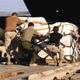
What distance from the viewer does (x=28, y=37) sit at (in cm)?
1281

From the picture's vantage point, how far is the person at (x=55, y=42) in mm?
12993

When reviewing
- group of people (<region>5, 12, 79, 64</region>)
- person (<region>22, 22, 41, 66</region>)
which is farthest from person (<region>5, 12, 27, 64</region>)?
person (<region>22, 22, 41, 66</region>)

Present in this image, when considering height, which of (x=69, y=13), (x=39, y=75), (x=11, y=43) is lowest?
(x=39, y=75)

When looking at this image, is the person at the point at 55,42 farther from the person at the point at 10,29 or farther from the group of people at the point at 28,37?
the person at the point at 10,29

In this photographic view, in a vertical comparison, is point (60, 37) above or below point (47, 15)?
below

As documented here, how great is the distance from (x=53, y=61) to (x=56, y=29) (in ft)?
3.07

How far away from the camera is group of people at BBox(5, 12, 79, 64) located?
12766 millimetres

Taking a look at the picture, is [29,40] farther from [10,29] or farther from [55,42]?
[10,29]

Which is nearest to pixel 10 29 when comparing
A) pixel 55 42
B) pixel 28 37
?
pixel 28 37

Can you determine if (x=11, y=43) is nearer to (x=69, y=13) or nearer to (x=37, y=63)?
(x=37, y=63)

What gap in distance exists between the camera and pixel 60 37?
13602 millimetres

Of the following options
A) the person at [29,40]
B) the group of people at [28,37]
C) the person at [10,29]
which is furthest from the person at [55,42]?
the person at [10,29]

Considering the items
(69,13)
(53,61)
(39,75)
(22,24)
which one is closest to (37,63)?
(53,61)

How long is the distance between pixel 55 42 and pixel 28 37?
1052mm
